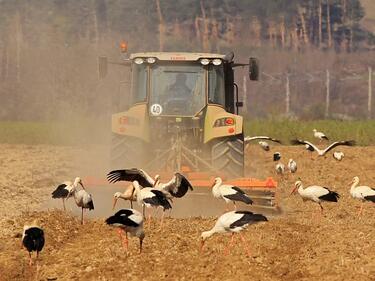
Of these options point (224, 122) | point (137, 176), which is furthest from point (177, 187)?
point (224, 122)

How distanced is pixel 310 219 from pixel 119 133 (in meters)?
4.99

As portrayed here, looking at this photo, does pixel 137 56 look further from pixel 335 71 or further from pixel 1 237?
pixel 335 71

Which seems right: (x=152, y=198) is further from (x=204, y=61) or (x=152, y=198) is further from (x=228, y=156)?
(x=204, y=61)

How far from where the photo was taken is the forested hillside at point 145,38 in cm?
6869

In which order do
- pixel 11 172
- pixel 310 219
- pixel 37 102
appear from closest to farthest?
pixel 310 219
pixel 11 172
pixel 37 102

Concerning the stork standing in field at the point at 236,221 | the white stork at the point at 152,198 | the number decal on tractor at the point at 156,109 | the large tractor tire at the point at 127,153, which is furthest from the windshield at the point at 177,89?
the stork standing in field at the point at 236,221

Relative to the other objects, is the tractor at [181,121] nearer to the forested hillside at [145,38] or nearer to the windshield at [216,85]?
the windshield at [216,85]

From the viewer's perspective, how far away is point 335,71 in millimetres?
75625

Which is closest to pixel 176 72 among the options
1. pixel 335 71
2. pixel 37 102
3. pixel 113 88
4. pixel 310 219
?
pixel 310 219

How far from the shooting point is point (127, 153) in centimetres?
1794

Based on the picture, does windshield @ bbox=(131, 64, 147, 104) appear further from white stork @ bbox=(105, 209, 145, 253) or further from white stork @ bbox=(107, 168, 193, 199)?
white stork @ bbox=(105, 209, 145, 253)

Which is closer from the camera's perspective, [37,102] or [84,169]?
[84,169]

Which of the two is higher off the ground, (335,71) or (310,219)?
(335,71)

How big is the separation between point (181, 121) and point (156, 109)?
0.64 m
